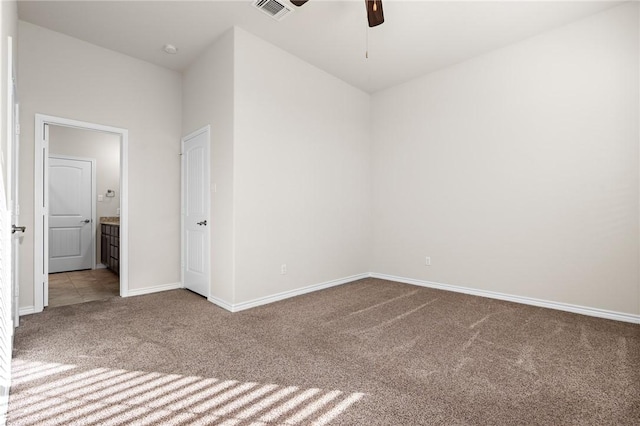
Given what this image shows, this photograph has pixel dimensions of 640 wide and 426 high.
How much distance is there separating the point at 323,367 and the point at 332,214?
259cm

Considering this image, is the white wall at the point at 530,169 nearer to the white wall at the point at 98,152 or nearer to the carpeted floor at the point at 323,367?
the carpeted floor at the point at 323,367

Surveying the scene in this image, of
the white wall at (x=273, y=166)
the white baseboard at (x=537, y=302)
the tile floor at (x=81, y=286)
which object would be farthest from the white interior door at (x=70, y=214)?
the white baseboard at (x=537, y=302)

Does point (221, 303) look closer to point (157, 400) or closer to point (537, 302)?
point (157, 400)

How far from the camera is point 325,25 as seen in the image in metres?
3.33

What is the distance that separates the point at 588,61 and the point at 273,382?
4065mm

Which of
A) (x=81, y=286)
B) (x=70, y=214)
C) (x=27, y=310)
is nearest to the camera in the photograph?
(x=27, y=310)

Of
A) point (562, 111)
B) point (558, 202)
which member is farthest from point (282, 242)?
point (562, 111)

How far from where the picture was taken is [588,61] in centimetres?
321

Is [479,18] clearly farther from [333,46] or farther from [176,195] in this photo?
[176,195]

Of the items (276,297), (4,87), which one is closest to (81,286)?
(276,297)

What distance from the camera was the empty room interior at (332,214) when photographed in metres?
1.89

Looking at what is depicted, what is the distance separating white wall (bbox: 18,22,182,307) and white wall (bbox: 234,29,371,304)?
4.52 feet

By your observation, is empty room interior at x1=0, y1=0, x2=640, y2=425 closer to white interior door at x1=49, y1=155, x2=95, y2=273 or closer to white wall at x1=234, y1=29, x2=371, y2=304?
white wall at x1=234, y1=29, x2=371, y2=304

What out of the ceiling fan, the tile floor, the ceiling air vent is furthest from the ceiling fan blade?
the tile floor
